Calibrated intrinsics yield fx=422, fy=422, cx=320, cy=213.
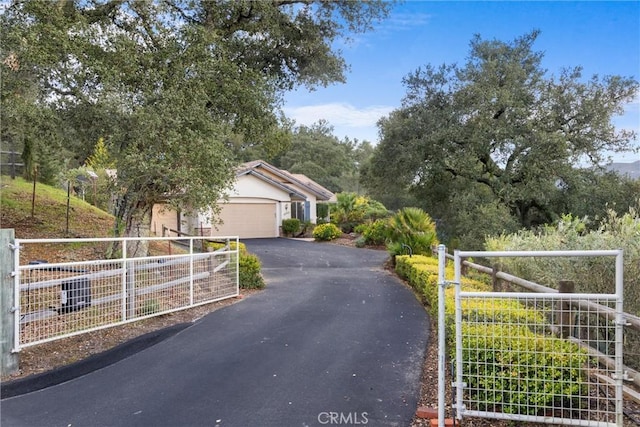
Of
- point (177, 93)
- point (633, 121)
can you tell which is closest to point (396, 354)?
point (177, 93)

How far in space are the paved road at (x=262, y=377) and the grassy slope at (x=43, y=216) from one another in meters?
6.57

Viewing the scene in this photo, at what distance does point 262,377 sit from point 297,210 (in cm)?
2526

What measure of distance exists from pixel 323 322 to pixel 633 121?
1609 centimetres

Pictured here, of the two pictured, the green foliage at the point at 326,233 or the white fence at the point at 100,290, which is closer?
the white fence at the point at 100,290

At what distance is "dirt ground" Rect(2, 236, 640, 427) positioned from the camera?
3.54 metres

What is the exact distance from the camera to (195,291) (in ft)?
26.3

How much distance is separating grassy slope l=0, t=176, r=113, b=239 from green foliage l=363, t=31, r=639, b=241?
453 inches

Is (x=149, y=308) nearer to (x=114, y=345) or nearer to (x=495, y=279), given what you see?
(x=114, y=345)

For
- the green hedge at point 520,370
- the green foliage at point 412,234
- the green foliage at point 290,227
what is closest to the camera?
the green hedge at point 520,370

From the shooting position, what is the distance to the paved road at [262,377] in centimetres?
367

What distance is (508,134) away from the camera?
614 inches

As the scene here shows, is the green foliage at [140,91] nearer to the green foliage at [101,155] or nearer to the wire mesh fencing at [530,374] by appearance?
the green foliage at [101,155]

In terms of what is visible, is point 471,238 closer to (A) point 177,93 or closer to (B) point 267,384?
(A) point 177,93

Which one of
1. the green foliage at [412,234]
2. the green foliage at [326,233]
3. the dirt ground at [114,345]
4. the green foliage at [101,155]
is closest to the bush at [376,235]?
the green foliage at [326,233]
